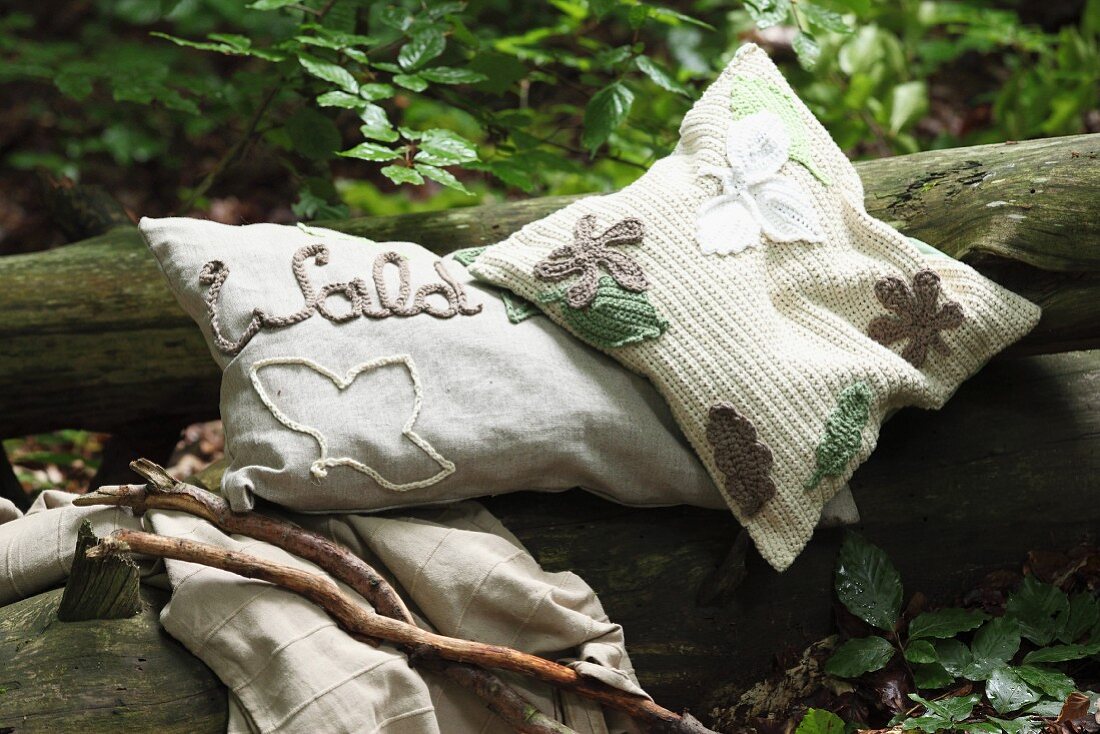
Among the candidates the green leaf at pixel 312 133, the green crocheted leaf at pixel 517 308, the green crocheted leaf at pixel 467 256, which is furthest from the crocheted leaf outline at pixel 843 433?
the green leaf at pixel 312 133

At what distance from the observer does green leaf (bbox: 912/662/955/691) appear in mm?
1711

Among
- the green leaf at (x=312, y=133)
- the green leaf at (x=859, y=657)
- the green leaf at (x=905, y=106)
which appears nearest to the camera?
the green leaf at (x=859, y=657)

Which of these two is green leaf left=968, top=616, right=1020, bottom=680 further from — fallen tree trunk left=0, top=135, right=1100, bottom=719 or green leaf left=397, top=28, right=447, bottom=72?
green leaf left=397, top=28, right=447, bottom=72

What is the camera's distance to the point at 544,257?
167 cm

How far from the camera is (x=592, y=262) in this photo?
1652 millimetres

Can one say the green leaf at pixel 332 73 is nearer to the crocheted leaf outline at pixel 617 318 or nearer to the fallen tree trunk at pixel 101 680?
the crocheted leaf outline at pixel 617 318

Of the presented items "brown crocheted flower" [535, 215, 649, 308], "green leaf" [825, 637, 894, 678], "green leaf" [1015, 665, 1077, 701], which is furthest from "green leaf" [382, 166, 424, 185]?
"green leaf" [1015, 665, 1077, 701]

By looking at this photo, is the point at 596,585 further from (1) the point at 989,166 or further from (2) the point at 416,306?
(1) the point at 989,166

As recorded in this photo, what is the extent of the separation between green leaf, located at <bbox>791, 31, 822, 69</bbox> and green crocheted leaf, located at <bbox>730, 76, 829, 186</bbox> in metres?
0.38

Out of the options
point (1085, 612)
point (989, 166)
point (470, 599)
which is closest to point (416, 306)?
point (470, 599)

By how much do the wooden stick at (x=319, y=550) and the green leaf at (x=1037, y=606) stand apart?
91 cm

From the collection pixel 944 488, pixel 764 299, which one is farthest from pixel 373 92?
pixel 944 488

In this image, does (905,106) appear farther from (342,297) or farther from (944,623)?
(342,297)

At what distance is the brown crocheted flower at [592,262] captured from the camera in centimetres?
163
